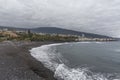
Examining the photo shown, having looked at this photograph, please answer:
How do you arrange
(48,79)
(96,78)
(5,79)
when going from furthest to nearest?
(96,78) → (48,79) → (5,79)

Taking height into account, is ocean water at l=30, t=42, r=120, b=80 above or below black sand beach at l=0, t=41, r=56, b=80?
below

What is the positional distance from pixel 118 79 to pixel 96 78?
3.54 m

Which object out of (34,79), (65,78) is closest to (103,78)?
(65,78)

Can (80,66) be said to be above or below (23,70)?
below

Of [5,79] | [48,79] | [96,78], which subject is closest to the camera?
[5,79]

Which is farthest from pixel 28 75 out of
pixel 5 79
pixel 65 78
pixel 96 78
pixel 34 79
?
pixel 96 78

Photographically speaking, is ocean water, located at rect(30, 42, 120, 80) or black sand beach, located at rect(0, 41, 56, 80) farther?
ocean water, located at rect(30, 42, 120, 80)

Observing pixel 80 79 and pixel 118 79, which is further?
pixel 118 79

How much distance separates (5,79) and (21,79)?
2006mm

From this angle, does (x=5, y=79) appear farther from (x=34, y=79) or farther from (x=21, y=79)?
Answer: (x=34, y=79)

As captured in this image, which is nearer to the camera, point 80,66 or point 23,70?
point 23,70

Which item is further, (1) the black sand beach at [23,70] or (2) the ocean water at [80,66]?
(2) the ocean water at [80,66]

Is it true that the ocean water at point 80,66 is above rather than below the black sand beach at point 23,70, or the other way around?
below

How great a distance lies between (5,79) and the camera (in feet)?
66.9
